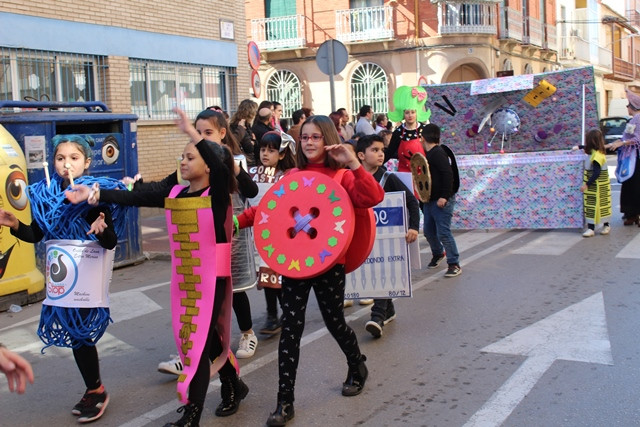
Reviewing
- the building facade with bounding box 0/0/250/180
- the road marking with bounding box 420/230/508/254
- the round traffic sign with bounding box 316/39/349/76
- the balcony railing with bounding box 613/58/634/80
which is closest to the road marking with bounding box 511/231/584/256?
the road marking with bounding box 420/230/508/254

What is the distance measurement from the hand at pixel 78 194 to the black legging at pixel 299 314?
1206 millimetres

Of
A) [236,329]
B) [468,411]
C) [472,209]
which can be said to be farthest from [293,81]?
[468,411]

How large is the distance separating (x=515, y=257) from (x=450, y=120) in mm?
5019

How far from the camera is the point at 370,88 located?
101ft

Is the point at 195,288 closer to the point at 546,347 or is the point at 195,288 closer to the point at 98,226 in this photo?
the point at 98,226

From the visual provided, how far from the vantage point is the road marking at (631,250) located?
921 cm

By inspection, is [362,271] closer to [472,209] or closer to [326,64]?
[472,209]

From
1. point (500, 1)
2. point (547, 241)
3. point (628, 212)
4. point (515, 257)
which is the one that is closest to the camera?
point (515, 257)

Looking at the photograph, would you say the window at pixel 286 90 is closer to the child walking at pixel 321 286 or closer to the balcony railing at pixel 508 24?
the balcony railing at pixel 508 24

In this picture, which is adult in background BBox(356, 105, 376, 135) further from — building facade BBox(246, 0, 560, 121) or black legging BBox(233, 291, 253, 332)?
building facade BBox(246, 0, 560, 121)

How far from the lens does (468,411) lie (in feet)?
14.9

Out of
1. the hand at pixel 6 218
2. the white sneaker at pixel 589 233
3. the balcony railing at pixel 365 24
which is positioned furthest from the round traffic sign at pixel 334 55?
the balcony railing at pixel 365 24

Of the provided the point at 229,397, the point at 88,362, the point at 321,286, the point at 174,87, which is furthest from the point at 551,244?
the point at 174,87

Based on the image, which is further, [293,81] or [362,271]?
[293,81]
